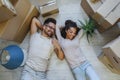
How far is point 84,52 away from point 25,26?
646 millimetres

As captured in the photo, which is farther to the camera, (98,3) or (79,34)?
(79,34)

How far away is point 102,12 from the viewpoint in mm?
1895

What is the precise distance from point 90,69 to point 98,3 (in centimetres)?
63

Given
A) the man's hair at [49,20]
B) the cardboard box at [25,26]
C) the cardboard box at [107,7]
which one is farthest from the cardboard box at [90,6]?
the cardboard box at [25,26]

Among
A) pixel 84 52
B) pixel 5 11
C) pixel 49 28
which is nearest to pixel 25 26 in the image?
pixel 49 28

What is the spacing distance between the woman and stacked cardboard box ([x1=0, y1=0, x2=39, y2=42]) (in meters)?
0.33

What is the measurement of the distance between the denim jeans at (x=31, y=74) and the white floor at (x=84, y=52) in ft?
0.28

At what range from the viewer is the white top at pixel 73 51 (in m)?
2.17

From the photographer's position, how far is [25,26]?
2191mm

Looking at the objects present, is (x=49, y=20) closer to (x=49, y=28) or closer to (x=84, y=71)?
(x=49, y=28)

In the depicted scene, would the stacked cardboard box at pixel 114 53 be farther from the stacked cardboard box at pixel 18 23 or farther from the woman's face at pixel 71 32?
the stacked cardboard box at pixel 18 23

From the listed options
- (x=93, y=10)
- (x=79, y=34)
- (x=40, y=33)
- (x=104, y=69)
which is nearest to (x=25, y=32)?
(x=40, y=33)

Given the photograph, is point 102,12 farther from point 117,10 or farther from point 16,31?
point 16,31

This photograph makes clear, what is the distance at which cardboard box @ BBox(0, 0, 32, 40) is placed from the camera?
195 cm
